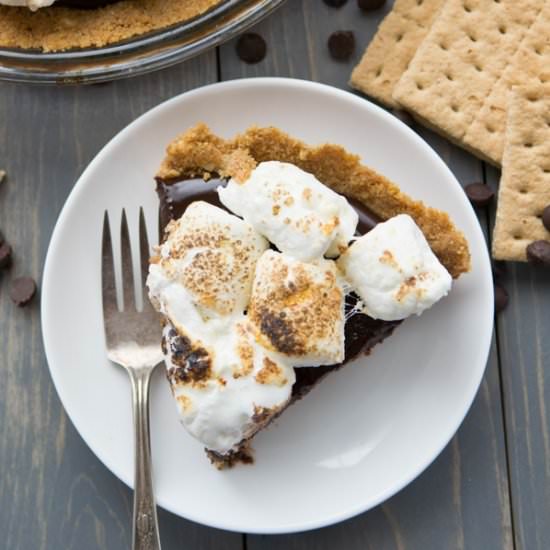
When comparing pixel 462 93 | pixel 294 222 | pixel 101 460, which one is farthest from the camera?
pixel 462 93

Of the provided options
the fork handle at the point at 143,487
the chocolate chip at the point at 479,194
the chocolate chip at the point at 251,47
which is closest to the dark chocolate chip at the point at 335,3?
the chocolate chip at the point at 251,47

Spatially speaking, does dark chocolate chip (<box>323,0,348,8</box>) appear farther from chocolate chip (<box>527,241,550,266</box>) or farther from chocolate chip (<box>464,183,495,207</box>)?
chocolate chip (<box>527,241,550,266</box>)

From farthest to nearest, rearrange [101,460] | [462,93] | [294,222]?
[462,93]
[101,460]
[294,222]

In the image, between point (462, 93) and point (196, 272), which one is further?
point (462, 93)

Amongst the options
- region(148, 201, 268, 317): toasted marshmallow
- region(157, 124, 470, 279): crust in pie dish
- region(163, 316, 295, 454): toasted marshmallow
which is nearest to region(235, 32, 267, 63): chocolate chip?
region(157, 124, 470, 279): crust in pie dish

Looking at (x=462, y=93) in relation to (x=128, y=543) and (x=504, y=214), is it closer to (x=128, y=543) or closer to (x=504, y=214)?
(x=504, y=214)

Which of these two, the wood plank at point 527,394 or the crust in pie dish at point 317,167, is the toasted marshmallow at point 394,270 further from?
the wood plank at point 527,394

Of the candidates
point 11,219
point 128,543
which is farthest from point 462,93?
point 128,543
